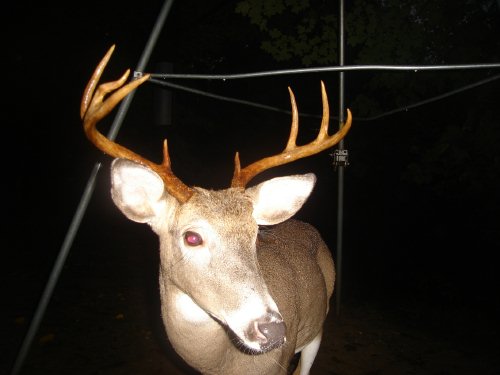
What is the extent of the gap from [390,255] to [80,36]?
9398 mm

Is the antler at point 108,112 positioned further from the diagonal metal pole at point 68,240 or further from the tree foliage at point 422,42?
the tree foliage at point 422,42

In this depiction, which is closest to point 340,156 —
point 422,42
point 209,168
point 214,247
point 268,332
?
point 214,247

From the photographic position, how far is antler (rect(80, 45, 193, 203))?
2.10 m


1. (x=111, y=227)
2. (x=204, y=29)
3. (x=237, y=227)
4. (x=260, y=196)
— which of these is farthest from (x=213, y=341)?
(x=204, y=29)

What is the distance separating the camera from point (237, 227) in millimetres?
2346

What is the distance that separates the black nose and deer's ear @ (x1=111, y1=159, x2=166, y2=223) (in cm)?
94

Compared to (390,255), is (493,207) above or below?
above

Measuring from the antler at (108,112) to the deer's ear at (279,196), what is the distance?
526mm

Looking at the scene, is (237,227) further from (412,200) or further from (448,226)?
(412,200)

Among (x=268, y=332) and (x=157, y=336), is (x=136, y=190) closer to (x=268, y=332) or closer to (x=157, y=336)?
(x=268, y=332)

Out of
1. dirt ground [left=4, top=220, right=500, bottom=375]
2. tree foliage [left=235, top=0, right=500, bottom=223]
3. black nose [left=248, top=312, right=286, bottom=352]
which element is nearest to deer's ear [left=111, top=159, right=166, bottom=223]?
black nose [left=248, top=312, right=286, bottom=352]

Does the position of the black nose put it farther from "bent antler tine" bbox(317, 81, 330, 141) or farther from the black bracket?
the black bracket

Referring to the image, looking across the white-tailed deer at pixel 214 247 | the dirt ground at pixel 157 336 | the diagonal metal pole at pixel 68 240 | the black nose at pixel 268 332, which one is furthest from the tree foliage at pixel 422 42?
the black nose at pixel 268 332

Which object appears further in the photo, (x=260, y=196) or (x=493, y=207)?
(x=493, y=207)
